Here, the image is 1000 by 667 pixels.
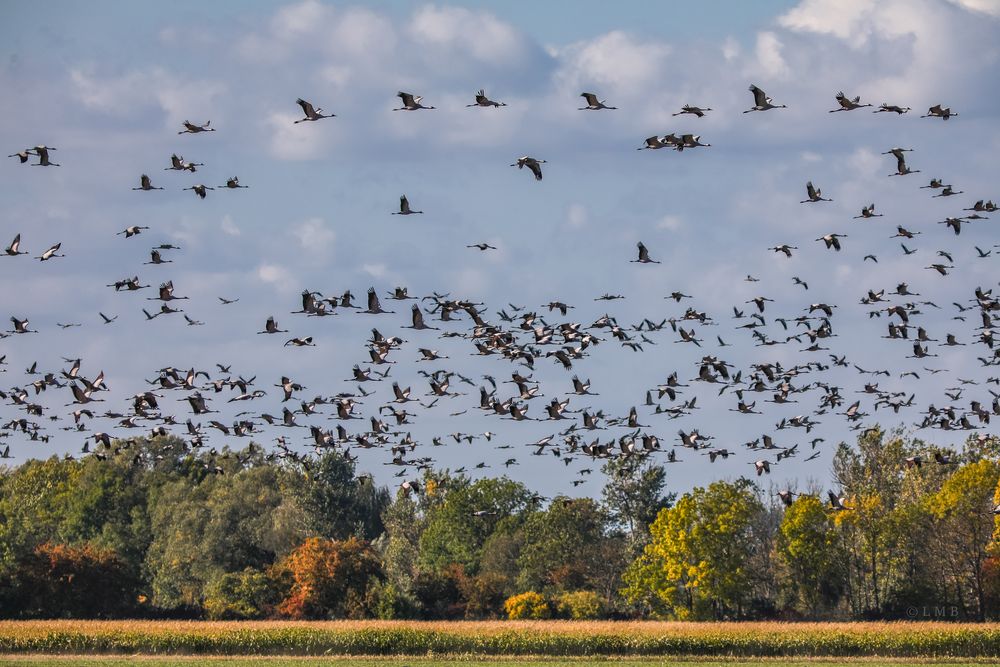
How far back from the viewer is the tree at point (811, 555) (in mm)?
121312

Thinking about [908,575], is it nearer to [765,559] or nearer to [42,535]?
[765,559]

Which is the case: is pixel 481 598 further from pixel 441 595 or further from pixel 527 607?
pixel 527 607

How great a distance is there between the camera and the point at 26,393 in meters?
69.6

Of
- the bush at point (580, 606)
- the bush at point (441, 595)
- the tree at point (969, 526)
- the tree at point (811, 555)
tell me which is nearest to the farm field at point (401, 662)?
the bush at point (441, 595)

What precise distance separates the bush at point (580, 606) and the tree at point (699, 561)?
12.0 ft

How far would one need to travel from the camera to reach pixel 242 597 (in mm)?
113375

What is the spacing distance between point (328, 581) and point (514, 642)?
30.9m

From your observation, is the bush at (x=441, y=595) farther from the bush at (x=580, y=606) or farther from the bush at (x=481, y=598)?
the bush at (x=580, y=606)

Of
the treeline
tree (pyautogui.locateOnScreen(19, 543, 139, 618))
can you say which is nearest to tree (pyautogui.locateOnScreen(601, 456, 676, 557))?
the treeline

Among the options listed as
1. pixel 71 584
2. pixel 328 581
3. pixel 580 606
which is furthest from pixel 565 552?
pixel 71 584

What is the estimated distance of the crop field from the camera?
79750 millimetres

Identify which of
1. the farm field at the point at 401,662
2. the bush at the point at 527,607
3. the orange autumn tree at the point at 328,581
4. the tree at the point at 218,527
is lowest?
the farm field at the point at 401,662

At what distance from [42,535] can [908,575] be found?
90.4 meters

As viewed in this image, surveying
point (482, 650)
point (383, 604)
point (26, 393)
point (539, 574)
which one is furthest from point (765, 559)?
point (26, 393)
